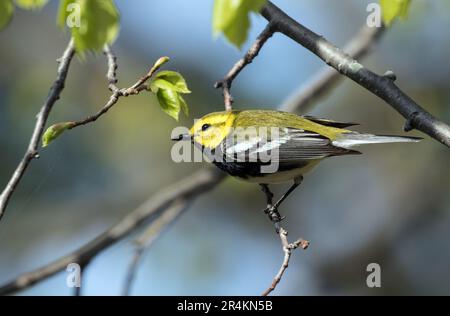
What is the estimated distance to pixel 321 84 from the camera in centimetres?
573

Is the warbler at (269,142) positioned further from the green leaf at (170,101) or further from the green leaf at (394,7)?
the green leaf at (394,7)

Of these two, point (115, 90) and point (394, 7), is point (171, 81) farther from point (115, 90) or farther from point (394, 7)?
point (394, 7)

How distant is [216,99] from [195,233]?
203 cm

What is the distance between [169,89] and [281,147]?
5.21 ft

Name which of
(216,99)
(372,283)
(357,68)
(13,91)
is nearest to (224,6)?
(357,68)

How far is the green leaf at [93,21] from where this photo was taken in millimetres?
2242

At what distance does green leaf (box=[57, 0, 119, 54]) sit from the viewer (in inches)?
88.3

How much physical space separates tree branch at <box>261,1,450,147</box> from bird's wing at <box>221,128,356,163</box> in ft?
3.72

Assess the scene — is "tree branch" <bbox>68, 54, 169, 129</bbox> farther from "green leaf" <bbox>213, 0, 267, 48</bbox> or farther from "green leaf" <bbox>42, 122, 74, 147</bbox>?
"green leaf" <bbox>213, 0, 267, 48</bbox>

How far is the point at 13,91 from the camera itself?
8.65 meters

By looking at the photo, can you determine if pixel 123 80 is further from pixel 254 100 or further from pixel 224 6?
pixel 224 6

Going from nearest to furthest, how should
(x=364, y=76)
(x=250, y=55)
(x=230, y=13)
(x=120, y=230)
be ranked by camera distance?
1. (x=230, y=13)
2. (x=364, y=76)
3. (x=250, y=55)
4. (x=120, y=230)

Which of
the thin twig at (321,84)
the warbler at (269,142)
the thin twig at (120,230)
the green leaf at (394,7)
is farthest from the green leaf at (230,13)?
the thin twig at (321,84)

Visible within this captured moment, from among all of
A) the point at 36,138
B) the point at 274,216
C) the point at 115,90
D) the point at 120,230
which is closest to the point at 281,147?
the point at 274,216
